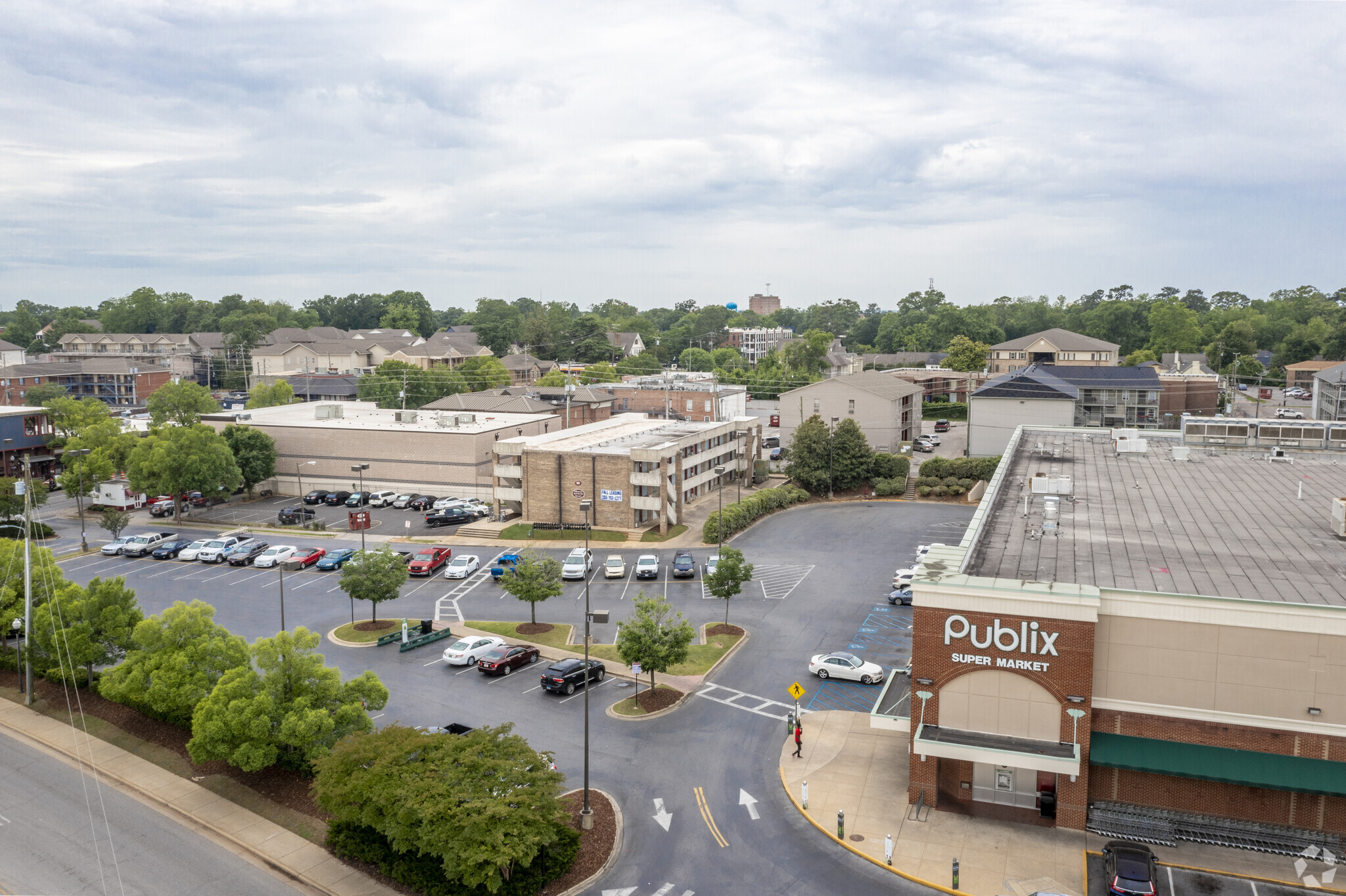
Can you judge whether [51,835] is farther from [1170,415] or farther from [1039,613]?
[1170,415]

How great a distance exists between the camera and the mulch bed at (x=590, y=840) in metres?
24.2

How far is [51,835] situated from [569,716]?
16528 millimetres

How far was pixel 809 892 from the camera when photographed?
2344 centimetres

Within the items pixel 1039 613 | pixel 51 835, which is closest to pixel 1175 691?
pixel 1039 613

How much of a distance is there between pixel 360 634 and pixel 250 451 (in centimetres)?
4102

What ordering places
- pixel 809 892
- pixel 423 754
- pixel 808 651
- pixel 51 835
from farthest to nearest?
pixel 808 651, pixel 51 835, pixel 423 754, pixel 809 892

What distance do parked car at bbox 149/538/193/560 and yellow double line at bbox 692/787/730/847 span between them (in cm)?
4701

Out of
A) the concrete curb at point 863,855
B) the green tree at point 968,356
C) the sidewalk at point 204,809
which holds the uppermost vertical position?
the green tree at point 968,356

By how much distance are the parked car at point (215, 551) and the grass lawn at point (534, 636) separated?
75.8ft

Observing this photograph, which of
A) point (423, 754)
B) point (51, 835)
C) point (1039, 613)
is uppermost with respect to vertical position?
point (1039, 613)

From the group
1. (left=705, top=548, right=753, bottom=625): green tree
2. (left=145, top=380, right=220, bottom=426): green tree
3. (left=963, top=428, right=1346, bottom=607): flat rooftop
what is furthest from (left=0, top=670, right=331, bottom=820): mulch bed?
(left=145, top=380, right=220, bottom=426): green tree

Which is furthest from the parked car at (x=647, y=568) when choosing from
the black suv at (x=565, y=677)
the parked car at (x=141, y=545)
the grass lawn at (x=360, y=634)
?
the parked car at (x=141, y=545)

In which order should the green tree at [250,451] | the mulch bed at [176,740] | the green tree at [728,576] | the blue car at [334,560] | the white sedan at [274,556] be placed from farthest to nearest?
the green tree at [250,451]
the white sedan at [274,556]
the blue car at [334,560]
the green tree at [728,576]
the mulch bed at [176,740]

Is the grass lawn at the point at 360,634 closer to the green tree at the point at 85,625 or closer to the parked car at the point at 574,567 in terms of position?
the green tree at the point at 85,625
